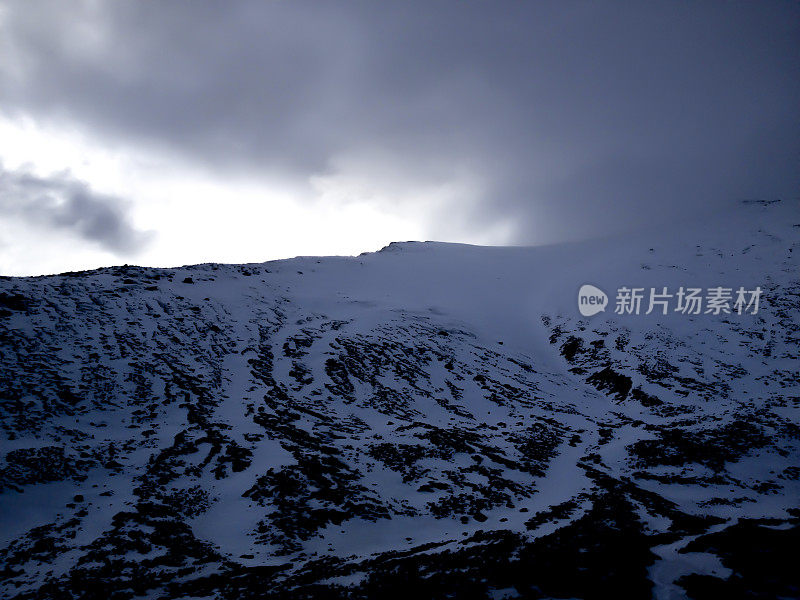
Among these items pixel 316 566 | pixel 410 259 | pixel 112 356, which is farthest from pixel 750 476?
pixel 410 259

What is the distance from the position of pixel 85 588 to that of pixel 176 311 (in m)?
33.8

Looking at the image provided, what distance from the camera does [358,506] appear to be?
23.3 meters

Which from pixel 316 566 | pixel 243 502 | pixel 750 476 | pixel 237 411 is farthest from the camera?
pixel 237 411

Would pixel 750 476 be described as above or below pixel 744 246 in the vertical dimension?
below

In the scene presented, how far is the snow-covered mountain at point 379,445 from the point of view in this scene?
1611 centimetres

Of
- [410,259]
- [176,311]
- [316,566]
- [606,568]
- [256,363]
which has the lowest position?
[316,566]

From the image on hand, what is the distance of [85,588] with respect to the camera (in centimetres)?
1566

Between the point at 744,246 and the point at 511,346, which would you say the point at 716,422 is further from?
the point at 744,246

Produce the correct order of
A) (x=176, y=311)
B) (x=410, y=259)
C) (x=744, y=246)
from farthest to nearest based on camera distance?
(x=410, y=259), (x=744, y=246), (x=176, y=311)

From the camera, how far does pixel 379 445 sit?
29.8 m

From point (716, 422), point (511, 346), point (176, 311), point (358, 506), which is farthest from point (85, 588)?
point (511, 346)

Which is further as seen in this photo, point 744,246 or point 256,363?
point 744,246

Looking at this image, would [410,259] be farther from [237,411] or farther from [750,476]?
[750,476]

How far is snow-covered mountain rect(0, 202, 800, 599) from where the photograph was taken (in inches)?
634
